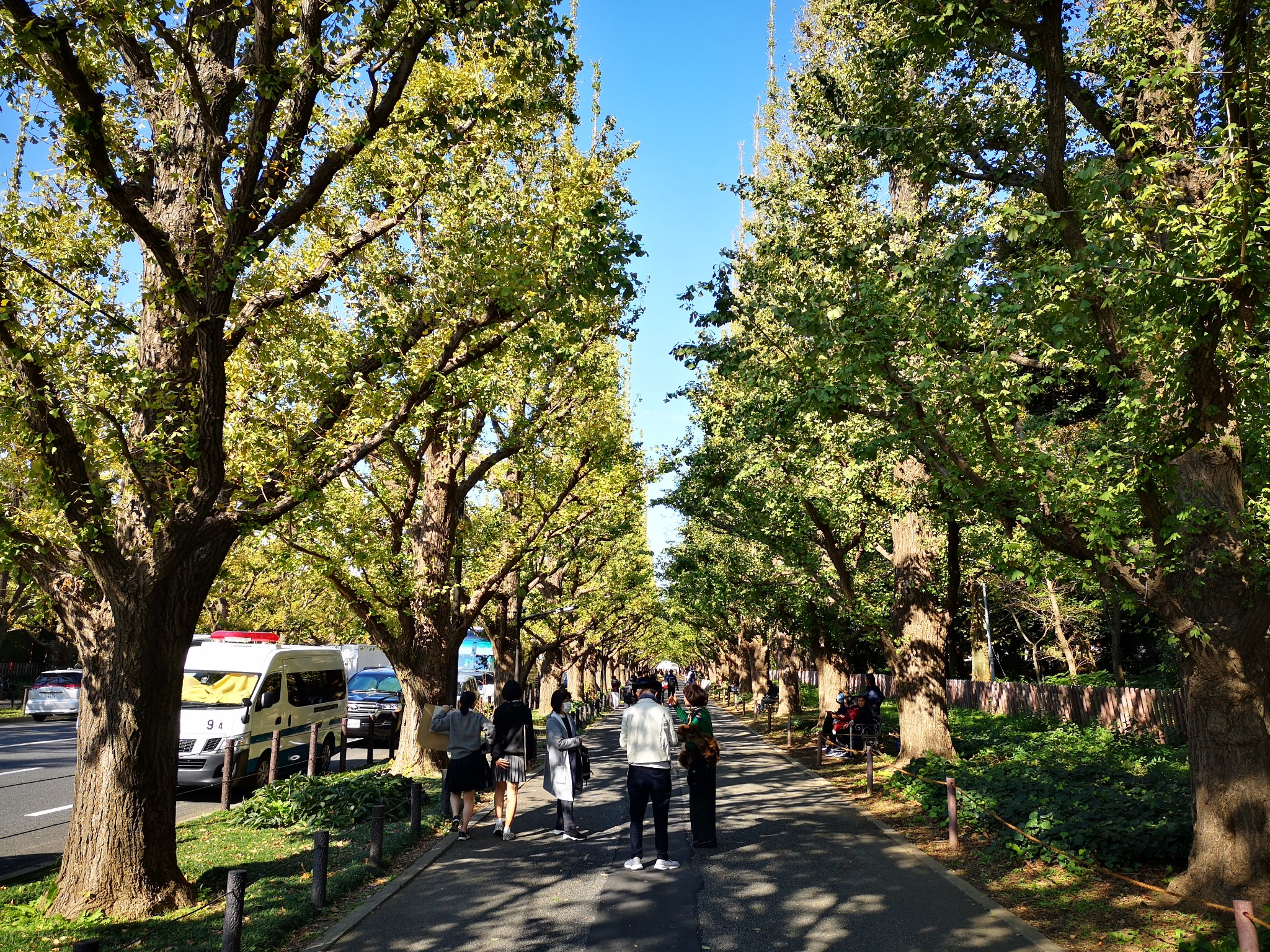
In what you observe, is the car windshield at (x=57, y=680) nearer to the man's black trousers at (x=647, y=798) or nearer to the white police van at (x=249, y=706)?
the white police van at (x=249, y=706)

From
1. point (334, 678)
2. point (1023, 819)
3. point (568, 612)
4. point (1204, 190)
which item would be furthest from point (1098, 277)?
point (568, 612)

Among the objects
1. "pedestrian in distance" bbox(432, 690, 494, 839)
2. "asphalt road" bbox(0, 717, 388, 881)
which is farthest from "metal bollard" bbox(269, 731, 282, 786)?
"pedestrian in distance" bbox(432, 690, 494, 839)

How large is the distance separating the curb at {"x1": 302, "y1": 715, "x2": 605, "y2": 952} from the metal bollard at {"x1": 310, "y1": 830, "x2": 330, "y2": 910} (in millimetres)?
276

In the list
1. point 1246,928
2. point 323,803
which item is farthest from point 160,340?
point 1246,928

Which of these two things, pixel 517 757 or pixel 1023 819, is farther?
pixel 517 757

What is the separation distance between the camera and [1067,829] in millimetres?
8586

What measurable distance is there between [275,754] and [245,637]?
360 cm

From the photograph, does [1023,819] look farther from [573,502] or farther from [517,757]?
[573,502]

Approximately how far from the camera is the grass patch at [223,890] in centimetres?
605

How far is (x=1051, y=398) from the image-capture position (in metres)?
24.6

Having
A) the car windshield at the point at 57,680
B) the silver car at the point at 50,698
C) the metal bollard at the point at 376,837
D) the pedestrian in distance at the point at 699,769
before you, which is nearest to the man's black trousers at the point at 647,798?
the pedestrian in distance at the point at 699,769

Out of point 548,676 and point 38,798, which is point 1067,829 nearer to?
point 38,798

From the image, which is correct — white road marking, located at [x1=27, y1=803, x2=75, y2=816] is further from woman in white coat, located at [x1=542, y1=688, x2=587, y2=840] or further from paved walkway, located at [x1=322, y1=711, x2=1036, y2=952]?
woman in white coat, located at [x1=542, y1=688, x2=587, y2=840]

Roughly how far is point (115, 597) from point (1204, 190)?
9755mm
